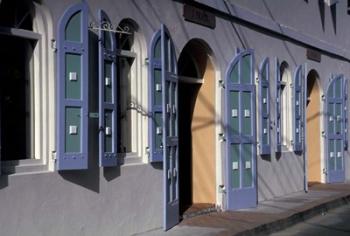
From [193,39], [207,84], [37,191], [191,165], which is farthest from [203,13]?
[37,191]

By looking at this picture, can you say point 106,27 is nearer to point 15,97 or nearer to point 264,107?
point 15,97

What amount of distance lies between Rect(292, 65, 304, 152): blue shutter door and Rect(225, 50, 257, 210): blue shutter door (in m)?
2.75

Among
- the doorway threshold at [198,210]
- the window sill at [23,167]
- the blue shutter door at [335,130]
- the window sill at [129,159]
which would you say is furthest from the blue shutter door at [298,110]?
the window sill at [23,167]

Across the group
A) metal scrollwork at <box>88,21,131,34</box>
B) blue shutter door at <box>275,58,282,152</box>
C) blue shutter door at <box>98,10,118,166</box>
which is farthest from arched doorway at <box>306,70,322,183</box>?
blue shutter door at <box>98,10,118,166</box>

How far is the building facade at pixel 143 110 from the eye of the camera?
25.3ft

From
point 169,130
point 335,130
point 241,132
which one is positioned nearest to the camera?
point 169,130

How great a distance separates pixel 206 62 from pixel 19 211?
18.8 ft

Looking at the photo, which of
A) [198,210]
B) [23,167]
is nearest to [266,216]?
[198,210]

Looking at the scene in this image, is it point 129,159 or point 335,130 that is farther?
point 335,130

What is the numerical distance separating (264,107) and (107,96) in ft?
18.7

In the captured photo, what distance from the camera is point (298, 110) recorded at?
15570mm

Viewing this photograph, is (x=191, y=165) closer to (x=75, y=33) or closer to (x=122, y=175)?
(x=122, y=175)

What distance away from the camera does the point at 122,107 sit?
9.48 m

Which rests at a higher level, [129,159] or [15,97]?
[15,97]
